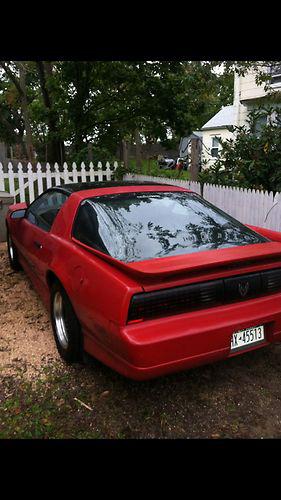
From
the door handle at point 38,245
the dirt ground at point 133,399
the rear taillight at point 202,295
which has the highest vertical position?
the door handle at point 38,245

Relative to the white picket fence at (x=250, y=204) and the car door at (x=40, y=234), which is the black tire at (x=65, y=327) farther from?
the white picket fence at (x=250, y=204)

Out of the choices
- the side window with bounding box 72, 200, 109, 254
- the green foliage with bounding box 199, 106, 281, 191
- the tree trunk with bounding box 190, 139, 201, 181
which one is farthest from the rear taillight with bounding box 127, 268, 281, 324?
the tree trunk with bounding box 190, 139, 201, 181

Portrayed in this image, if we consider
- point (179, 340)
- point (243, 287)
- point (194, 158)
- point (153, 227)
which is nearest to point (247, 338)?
point (243, 287)

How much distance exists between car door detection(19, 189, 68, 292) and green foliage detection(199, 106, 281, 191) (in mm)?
3577

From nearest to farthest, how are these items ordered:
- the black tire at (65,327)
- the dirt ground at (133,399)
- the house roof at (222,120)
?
the dirt ground at (133,399), the black tire at (65,327), the house roof at (222,120)

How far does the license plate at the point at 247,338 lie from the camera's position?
2520mm

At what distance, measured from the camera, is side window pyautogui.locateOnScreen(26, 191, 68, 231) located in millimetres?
3653

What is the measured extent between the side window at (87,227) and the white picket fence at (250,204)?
9.78 feet

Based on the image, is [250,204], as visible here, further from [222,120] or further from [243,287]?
[222,120]

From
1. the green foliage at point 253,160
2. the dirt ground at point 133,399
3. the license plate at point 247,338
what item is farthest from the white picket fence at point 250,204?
the license plate at point 247,338

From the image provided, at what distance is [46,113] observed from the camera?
9.66 metres

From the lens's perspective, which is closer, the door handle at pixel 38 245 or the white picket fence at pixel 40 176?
the door handle at pixel 38 245
